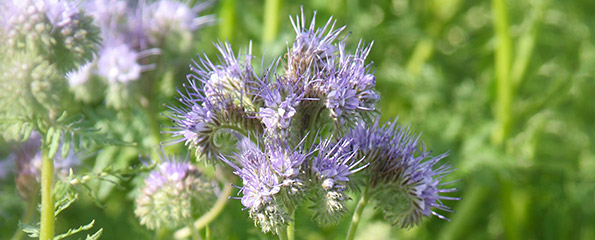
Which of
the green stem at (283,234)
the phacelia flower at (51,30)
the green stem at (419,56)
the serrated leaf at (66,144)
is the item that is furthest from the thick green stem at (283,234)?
the green stem at (419,56)

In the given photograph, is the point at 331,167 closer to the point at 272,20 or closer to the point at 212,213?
the point at 212,213

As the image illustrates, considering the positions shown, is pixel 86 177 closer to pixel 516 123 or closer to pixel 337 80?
pixel 337 80

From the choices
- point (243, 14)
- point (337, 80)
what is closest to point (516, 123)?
point (243, 14)

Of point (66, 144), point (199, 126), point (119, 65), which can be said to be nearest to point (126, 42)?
point (119, 65)

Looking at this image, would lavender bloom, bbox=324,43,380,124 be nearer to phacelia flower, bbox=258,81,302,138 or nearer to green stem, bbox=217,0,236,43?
phacelia flower, bbox=258,81,302,138

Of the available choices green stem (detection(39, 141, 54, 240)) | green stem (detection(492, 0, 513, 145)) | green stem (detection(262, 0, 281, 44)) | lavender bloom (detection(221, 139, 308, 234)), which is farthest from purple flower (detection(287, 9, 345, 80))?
green stem (detection(492, 0, 513, 145))

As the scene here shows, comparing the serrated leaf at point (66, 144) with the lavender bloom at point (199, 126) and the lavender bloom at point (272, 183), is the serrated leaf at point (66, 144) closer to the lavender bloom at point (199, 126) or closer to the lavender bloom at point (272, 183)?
the lavender bloom at point (199, 126)
